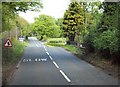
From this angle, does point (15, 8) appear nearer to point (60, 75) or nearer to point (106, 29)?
point (106, 29)

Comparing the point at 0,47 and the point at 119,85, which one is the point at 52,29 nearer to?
the point at 0,47

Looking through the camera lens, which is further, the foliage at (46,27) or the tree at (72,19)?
the foliage at (46,27)

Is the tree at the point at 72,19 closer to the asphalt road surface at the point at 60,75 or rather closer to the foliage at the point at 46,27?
the asphalt road surface at the point at 60,75

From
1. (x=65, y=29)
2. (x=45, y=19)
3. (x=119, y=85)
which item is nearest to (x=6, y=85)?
(x=119, y=85)

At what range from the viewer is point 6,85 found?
14516 mm

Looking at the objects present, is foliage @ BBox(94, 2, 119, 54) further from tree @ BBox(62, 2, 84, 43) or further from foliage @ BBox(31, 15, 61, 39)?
foliage @ BBox(31, 15, 61, 39)

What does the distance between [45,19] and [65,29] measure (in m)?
61.1

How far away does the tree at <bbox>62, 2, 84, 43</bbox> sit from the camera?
70.6 metres

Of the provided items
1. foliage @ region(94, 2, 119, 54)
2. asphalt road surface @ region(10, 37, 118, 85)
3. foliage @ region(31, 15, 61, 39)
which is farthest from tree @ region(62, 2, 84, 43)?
foliage @ region(31, 15, 61, 39)

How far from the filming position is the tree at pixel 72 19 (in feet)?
232

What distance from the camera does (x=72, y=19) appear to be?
7200 centimetres

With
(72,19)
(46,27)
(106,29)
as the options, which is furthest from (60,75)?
(46,27)

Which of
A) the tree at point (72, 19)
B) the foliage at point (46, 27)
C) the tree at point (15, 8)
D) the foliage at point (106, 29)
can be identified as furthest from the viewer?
the foliage at point (46, 27)

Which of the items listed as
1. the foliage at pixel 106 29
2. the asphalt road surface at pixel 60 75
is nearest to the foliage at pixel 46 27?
the foliage at pixel 106 29
